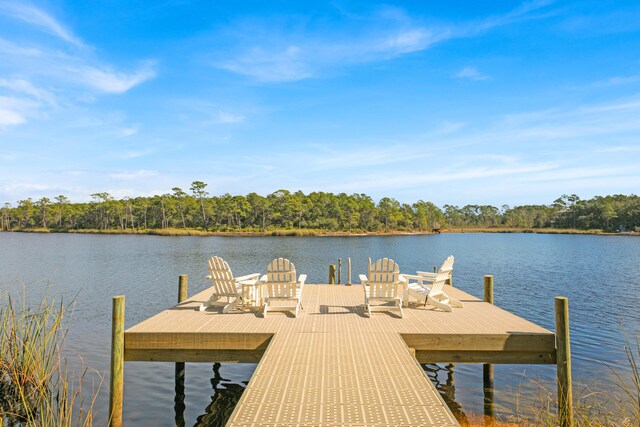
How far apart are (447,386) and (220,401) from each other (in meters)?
4.44

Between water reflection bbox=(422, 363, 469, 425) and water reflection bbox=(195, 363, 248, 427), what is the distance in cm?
383

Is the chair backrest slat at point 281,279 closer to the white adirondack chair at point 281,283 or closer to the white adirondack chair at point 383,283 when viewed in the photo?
the white adirondack chair at point 281,283

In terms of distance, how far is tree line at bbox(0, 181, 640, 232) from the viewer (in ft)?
276

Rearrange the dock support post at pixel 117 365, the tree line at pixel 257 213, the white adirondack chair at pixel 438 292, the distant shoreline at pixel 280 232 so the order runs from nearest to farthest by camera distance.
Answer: the dock support post at pixel 117 365 < the white adirondack chair at pixel 438 292 < the distant shoreline at pixel 280 232 < the tree line at pixel 257 213

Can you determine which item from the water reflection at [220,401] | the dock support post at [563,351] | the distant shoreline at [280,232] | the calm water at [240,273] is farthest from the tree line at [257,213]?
the dock support post at [563,351]

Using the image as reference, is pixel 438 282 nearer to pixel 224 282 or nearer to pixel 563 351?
pixel 563 351

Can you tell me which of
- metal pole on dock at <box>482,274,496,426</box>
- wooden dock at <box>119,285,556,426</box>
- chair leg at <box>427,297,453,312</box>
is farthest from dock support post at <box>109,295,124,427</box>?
metal pole on dock at <box>482,274,496,426</box>

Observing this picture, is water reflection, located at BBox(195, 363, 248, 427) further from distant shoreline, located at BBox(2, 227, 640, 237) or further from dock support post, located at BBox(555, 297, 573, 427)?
distant shoreline, located at BBox(2, 227, 640, 237)

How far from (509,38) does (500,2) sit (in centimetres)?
223

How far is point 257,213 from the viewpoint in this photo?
3317 inches

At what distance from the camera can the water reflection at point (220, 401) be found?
6836mm

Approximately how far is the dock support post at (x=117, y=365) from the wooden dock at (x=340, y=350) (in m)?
0.24

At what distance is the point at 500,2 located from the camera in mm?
16500

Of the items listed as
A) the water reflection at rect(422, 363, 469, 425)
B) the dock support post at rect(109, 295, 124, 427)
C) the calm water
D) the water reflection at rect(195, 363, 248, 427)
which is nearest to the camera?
the dock support post at rect(109, 295, 124, 427)
